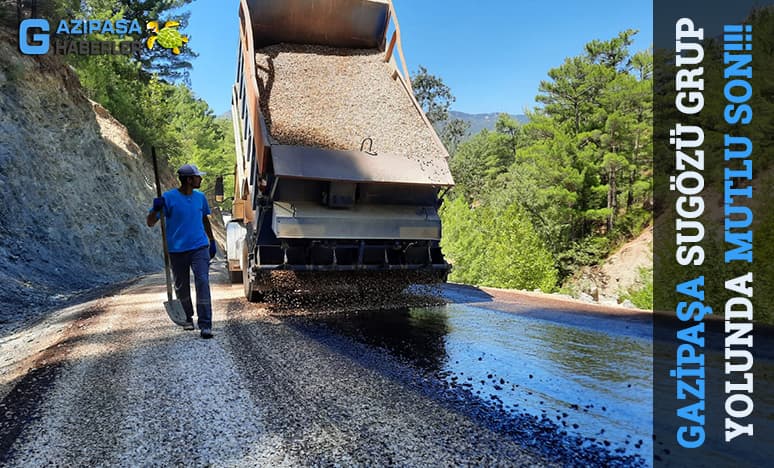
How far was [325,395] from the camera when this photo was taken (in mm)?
3094

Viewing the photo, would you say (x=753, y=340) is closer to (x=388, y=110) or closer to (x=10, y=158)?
(x=388, y=110)

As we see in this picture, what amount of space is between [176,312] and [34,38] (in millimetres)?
15855

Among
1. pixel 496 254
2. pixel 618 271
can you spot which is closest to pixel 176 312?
pixel 496 254

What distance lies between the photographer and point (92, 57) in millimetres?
20969

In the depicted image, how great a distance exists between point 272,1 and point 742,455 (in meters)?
7.32

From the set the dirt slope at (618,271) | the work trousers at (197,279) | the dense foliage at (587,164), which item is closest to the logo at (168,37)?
the dense foliage at (587,164)

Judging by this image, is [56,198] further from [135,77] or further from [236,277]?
[135,77]

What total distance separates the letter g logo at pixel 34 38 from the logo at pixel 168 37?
39.0 feet

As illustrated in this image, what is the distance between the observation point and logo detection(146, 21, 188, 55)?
27811mm

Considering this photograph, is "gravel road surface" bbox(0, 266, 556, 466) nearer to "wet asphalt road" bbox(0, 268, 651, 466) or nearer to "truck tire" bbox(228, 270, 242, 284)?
"wet asphalt road" bbox(0, 268, 651, 466)

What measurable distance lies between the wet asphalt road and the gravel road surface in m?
0.01

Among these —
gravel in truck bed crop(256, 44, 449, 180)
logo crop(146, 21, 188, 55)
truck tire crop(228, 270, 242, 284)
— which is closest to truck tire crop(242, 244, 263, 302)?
gravel in truck bed crop(256, 44, 449, 180)

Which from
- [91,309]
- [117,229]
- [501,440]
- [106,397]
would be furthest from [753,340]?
[117,229]

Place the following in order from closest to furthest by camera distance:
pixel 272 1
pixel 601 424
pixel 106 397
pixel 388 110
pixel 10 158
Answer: pixel 601 424, pixel 106 397, pixel 388 110, pixel 272 1, pixel 10 158
